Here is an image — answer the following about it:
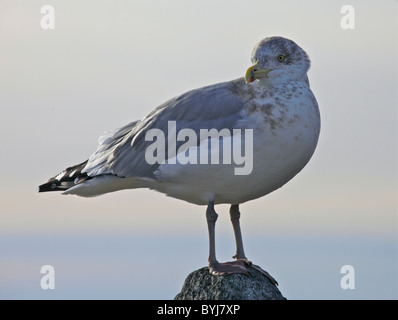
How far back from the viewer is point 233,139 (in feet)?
38.2

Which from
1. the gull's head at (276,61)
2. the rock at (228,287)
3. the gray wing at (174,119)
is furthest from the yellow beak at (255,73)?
the rock at (228,287)

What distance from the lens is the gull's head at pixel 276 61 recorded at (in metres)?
11.8

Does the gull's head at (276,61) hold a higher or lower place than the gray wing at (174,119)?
higher

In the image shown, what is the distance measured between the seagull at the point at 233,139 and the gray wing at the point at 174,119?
0.04 ft

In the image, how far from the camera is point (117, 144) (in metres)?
12.9

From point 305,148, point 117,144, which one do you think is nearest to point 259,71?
point 305,148

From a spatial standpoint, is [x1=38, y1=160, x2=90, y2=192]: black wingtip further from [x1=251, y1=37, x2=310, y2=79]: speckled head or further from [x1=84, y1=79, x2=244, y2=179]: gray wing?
[x1=251, y1=37, x2=310, y2=79]: speckled head

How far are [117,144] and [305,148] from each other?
8.86ft

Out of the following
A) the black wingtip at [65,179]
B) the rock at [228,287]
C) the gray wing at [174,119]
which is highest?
the gray wing at [174,119]

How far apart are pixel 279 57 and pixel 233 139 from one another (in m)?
1.21

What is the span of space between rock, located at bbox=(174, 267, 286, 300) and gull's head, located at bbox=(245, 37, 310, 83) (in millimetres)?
2585

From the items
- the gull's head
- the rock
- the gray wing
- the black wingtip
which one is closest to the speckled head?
the gull's head

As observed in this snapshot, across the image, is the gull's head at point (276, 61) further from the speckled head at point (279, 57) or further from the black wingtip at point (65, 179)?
the black wingtip at point (65, 179)
